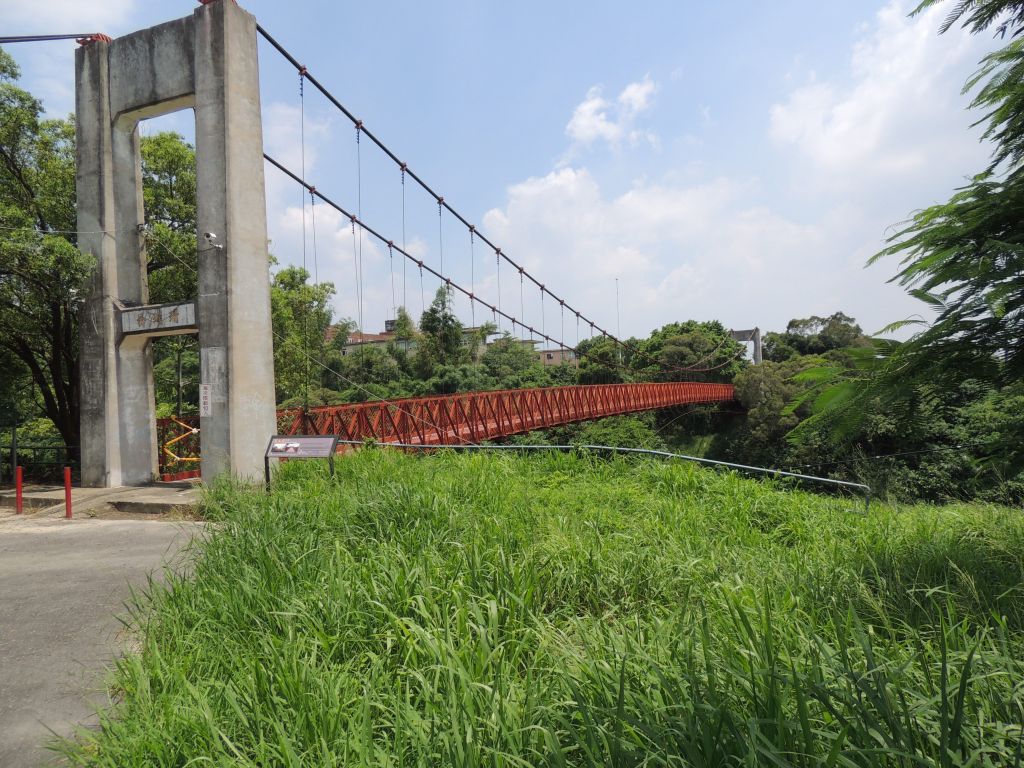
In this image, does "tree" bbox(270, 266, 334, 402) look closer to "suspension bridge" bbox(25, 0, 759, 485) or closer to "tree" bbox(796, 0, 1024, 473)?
"suspension bridge" bbox(25, 0, 759, 485)

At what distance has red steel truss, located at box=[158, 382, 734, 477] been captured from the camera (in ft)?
31.9

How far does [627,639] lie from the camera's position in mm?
1841

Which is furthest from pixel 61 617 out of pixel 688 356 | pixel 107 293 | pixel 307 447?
pixel 688 356

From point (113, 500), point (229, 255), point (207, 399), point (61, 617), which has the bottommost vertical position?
point (61, 617)

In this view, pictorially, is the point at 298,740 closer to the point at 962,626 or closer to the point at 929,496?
the point at 962,626

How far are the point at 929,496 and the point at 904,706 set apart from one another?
22.9 meters

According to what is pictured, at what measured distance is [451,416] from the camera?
1266cm

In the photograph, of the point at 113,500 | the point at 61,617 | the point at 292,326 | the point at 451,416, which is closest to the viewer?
the point at 61,617

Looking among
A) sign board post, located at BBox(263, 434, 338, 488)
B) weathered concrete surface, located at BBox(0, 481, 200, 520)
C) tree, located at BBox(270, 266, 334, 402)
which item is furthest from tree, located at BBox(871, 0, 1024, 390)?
tree, located at BBox(270, 266, 334, 402)

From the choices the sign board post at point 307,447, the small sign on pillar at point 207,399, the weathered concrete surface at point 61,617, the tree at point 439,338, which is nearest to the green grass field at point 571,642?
the weathered concrete surface at point 61,617

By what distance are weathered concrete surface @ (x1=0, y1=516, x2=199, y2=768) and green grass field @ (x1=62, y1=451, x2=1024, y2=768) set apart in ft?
0.69

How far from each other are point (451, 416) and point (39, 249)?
7.41 metres

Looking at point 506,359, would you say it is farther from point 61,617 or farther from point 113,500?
point 61,617

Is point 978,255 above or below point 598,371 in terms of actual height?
below
